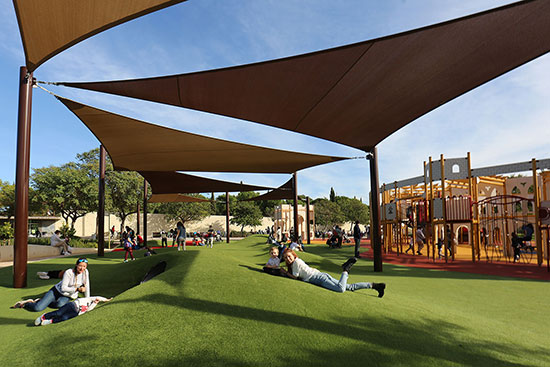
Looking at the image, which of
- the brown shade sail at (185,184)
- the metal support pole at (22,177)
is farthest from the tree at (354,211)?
the metal support pole at (22,177)

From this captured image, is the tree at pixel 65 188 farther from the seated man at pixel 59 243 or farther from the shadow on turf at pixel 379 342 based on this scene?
the shadow on turf at pixel 379 342

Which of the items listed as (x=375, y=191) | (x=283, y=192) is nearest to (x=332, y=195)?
(x=283, y=192)

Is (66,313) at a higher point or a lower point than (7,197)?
lower

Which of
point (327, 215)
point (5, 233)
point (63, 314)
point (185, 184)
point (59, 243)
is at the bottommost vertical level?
point (327, 215)

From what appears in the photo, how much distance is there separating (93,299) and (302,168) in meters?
7.84

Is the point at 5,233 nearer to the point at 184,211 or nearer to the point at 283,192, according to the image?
the point at 283,192

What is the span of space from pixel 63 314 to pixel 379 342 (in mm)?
3696

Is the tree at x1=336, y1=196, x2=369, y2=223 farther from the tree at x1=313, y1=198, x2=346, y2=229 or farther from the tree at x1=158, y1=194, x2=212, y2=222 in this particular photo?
the tree at x1=158, y1=194, x2=212, y2=222

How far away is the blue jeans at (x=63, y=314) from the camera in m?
3.85

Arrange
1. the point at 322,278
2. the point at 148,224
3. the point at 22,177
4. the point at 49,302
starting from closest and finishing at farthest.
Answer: the point at 49,302 < the point at 322,278 < the point at 22,177 < the point at 148,224

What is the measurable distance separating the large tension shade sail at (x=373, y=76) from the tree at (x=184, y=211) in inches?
1324

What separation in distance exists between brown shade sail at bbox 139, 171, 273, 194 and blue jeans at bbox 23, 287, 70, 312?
889cm

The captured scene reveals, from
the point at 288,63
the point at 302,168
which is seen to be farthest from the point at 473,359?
the point at 302,168

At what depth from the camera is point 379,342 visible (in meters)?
3.08
